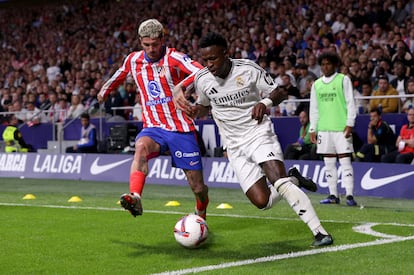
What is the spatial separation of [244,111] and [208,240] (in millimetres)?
1392

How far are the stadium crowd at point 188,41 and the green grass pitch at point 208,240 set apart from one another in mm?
5573

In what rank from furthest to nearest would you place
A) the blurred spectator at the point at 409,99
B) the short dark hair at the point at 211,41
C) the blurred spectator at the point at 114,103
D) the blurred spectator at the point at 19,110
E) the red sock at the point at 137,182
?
the blurred spectator at the point at 19,110 < the blurred spectator at the point at 114,103 < the blurred spectator at the point at 409,99 < the red sock at the point at 137,182 < the short dark hair at the point at 211,41

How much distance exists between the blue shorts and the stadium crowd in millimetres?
7456

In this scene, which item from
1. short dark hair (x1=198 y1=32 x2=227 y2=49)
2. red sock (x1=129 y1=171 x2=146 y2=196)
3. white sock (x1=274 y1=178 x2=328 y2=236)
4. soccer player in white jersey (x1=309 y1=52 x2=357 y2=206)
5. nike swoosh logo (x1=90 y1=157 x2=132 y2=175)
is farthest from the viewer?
nike swoosh logo (x1=90 y1=157 x2=132 y2=175)

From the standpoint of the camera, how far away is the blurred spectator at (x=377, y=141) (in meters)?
14.2

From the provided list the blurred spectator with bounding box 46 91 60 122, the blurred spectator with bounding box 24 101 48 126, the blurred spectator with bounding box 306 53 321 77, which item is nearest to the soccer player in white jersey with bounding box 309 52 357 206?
the blurred spectator with bounding box 306 53 321 77

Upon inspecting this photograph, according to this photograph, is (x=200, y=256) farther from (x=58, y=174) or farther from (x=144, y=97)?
(x=58, y=174)

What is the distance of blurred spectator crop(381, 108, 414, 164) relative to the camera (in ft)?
44.0

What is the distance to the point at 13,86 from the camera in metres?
27.5

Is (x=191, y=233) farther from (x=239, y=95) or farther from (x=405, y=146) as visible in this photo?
(x=405, y=146)

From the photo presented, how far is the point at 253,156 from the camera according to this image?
7.39 m

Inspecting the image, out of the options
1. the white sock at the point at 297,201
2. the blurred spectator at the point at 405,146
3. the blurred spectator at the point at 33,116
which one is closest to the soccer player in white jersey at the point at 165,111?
the white sock at the point at 297,201

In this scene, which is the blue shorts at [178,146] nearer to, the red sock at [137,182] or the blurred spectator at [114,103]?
the red sock at [137,182]

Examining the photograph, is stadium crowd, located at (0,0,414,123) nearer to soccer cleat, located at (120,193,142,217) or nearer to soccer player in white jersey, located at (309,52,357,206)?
soccer player in white jersey, located at (309,52,357,206)
